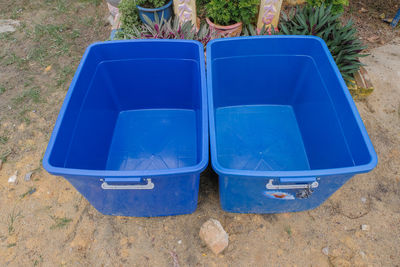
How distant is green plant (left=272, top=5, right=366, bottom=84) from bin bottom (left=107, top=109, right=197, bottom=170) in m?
1.12

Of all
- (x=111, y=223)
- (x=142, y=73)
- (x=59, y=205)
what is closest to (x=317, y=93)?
(x=142, y=73)

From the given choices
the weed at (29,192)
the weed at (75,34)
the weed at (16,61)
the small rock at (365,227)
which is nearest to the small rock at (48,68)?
the weed at (16,61)

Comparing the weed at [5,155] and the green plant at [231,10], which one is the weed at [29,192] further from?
the green plant at [231,10]

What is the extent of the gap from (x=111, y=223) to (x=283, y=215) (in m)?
1.08

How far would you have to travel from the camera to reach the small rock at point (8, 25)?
2.78 metres

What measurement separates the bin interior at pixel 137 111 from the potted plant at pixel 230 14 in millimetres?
722

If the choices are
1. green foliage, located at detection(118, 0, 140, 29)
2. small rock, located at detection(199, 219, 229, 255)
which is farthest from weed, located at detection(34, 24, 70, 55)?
small rock, located at detection(199, 219, 229, 255)

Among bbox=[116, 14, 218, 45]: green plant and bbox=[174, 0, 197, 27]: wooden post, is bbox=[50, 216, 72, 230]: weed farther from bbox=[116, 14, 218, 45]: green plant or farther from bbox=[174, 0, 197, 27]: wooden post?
bbox=[174, 0, 197, 27]: wooden post

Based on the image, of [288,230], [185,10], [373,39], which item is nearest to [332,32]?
[373,39]

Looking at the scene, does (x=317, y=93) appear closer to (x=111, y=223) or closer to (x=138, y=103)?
(x=138, y=103)

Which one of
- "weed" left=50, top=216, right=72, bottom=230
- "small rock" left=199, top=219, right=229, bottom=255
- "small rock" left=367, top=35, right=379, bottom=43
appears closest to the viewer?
"small rock" left=199, top=219, right=229, bottom=255

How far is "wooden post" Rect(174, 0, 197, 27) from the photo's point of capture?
7.00 feet

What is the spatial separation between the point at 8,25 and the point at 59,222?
246 cm

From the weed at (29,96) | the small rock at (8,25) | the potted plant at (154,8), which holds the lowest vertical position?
the weed at (29,96)
